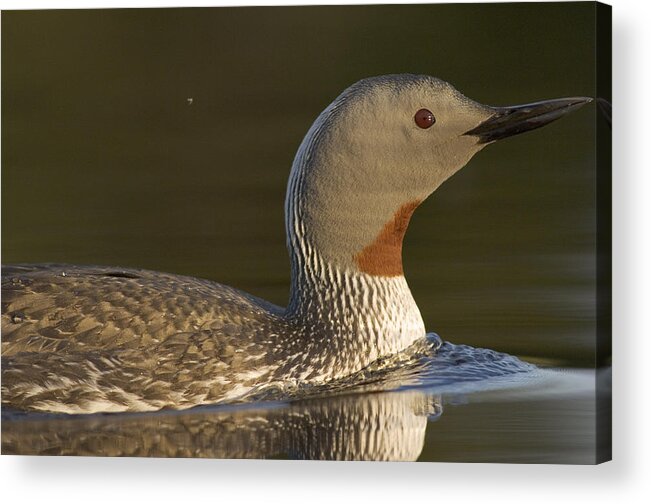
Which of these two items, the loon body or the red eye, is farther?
the red eye

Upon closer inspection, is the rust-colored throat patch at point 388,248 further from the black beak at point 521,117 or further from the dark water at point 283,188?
the black beak at point 521,117

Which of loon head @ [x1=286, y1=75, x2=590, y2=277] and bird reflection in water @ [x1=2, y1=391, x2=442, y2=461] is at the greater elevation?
loon head @ [x1=286, y1=75, x2=590, y2=277]

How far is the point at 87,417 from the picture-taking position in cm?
695

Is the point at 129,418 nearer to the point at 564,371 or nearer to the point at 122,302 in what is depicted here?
the point at 122,302

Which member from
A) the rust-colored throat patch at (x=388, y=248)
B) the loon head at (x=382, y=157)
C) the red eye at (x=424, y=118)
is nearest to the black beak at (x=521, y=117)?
the loon head at (x=382, y=157)

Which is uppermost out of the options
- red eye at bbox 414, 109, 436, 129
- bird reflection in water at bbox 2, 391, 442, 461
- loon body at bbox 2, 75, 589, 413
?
red eye at bbox 414, 109, 436, 129

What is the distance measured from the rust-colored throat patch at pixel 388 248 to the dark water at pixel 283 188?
4.5 inches

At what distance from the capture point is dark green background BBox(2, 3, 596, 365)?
7004 mm

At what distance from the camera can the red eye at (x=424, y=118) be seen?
7000 mm

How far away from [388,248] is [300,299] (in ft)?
1.27

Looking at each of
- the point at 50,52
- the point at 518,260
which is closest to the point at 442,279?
the point at 518,260

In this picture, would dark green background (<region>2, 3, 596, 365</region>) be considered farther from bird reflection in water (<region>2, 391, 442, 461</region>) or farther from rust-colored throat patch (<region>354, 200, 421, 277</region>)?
bird reflection in water (<region>2, 391, 442, 461</region>)

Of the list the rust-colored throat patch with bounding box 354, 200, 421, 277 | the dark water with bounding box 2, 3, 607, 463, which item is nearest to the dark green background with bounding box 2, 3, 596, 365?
the dark water with bounding box 2, 3, 607, 463

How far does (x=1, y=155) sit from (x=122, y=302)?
0.87 m
